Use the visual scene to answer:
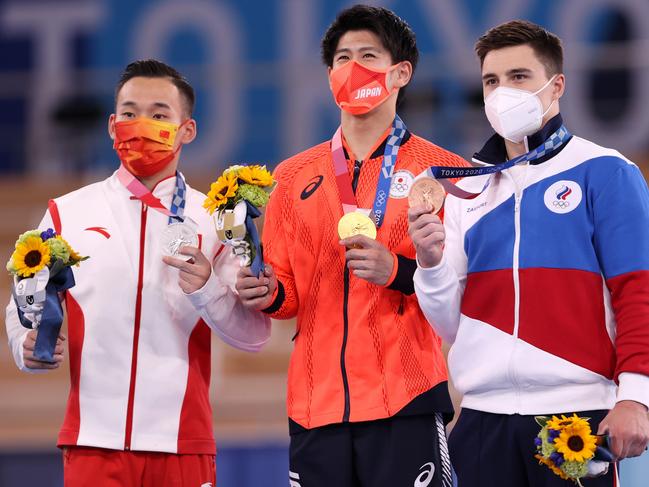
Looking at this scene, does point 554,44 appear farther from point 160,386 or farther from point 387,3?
point 387,3

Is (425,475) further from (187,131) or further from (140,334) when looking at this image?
(187,131)

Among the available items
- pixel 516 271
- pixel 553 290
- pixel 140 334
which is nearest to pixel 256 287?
pixel 140 334

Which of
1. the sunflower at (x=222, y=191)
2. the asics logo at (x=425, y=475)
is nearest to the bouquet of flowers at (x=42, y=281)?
the sunflower at (x=222, y=191)

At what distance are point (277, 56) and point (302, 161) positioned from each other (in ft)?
21.3

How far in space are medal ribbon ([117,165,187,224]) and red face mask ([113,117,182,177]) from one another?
6 centimetres

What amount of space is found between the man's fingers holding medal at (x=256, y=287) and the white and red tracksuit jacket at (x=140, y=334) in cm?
16

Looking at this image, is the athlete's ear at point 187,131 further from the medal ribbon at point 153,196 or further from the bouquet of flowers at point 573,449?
the bouquet of flowers at point 573,449

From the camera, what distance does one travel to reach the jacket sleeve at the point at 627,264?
3676mm

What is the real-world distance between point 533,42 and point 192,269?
55.0 inches

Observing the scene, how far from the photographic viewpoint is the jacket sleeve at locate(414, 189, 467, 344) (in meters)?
4.03

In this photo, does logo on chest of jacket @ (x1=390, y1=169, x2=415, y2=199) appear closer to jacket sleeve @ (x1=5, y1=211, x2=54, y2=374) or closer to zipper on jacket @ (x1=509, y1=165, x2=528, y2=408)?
zipper on jacket @ (x1=509, y1=165, x2=528, y2=408)

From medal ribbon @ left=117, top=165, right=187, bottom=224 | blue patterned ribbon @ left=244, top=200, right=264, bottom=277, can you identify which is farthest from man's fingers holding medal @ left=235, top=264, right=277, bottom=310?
medal ribbon @ left=117, top=165, right=187, bottom=224

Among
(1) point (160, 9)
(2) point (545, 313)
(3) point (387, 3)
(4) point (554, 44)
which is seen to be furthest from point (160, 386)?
(1) point (160, 9)

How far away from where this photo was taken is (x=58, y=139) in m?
11.1
